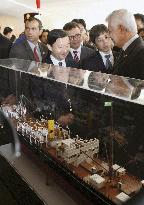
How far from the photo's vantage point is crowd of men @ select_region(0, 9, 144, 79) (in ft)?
8.71

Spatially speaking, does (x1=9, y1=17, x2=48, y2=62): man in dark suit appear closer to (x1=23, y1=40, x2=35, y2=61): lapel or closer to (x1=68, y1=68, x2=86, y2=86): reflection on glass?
(x1=23, y1=40, x2=35, y2=61): lapel

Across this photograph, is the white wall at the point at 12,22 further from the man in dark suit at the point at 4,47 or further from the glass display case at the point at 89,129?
the glass display case at the point at 89,129

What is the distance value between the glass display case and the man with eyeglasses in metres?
0.83

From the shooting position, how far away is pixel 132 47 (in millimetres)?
2658

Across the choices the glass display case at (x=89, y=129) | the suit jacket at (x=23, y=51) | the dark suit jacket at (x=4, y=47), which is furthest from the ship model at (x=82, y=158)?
the dark suit jacket at (x=4, y=47)

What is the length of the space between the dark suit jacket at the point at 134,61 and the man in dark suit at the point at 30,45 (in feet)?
5.50

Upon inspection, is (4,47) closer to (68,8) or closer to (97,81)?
(97,81)

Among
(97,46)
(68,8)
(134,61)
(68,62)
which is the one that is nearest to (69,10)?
(68,8)

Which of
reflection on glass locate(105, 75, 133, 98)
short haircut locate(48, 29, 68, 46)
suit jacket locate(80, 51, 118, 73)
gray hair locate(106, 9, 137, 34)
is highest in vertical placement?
gray hair locate(106, 9, 137, 34)

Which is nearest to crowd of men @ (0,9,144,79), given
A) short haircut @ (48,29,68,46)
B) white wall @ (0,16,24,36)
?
short haircut @ (48,29,68,46)

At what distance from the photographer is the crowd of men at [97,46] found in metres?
2.65

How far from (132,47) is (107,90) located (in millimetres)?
739

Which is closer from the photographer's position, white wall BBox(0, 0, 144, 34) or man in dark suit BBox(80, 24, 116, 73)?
man in dark suit BBox(80, 24, 116, 73)

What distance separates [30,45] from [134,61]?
1937mm
